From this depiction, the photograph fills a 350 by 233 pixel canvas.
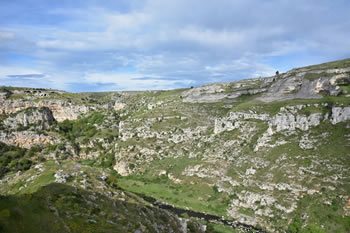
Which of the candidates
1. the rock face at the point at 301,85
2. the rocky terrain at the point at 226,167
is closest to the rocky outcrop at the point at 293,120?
the rocky terrain at the point at 226,167

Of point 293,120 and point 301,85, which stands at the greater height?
point 301,85

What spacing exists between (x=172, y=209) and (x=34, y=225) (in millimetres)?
86318

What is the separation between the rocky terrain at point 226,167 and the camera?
6369 cm

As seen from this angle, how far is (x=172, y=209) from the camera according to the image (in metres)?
126

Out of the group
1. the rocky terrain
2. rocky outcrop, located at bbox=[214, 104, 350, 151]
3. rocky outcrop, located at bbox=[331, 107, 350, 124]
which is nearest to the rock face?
the rocky terrain

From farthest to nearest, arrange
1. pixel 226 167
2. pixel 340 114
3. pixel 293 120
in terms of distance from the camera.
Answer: pixel 293 120
pixel 226 167
pixel 340 114

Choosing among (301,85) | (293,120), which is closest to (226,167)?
(293,120)

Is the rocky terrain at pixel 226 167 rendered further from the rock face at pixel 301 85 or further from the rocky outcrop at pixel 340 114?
the rock face at pixel 301 85

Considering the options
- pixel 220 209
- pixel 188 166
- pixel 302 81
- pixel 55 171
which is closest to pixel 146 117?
pixel 188 166

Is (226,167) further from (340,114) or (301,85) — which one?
(301,85)

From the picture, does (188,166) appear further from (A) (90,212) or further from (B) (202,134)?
(A) (90,212)

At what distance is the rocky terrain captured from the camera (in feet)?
209

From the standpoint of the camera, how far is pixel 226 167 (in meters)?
145

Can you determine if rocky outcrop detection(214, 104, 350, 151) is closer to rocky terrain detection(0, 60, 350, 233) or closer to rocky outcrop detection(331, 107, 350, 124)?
rocky outcrop detection(331, 107, 350, 124)
